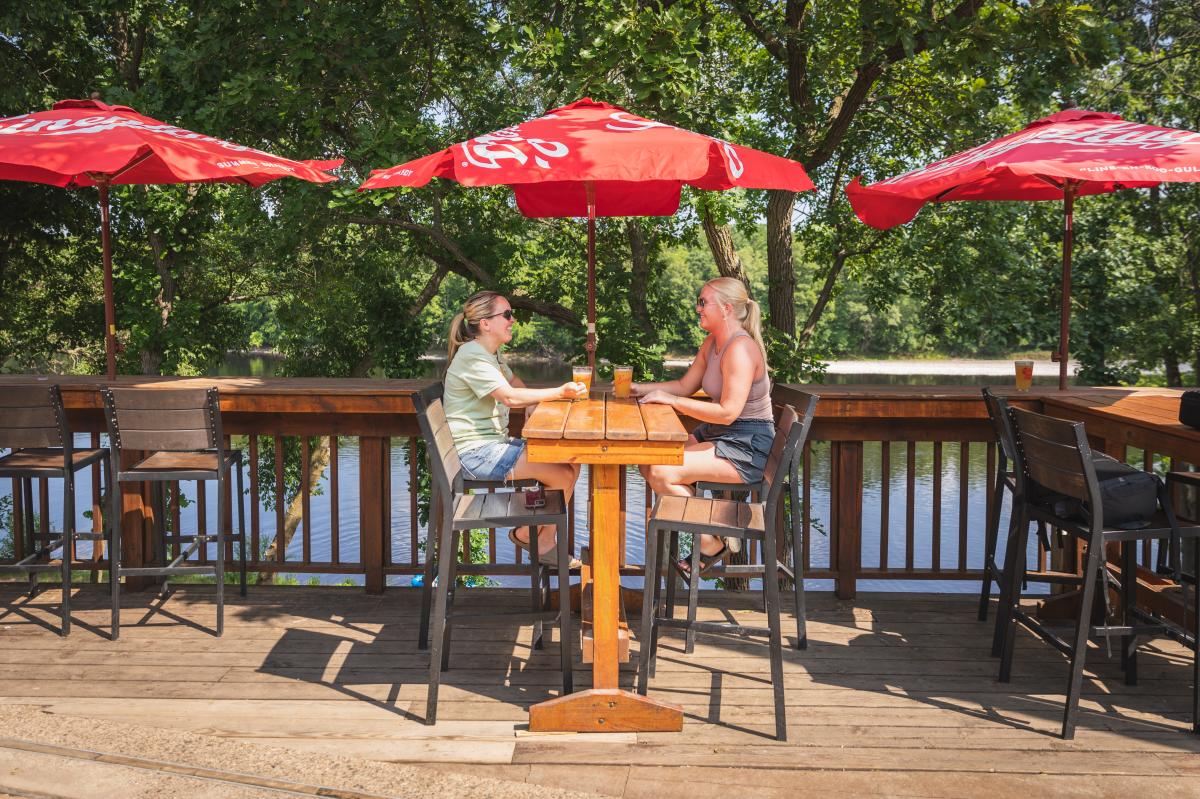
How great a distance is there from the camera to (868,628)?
3.88 metres

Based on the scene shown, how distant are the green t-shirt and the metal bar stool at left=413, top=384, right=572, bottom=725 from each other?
0.61 feet

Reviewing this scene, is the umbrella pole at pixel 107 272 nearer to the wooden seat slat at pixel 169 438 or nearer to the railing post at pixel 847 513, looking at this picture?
the wooden seat slat at pixel 169 438

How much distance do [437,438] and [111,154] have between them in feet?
6.11

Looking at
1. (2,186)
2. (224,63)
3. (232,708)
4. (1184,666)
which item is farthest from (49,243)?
(1184,666)

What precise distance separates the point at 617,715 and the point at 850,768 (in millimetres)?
672

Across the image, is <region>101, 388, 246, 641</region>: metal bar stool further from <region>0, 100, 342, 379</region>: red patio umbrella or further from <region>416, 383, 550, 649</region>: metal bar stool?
<region>0, 100, 342, 379</region>: red patio umbrella

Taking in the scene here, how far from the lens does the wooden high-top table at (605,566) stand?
2832mm

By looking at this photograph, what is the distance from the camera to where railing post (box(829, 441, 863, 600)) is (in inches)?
167

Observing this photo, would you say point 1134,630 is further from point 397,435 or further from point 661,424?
point 397,435

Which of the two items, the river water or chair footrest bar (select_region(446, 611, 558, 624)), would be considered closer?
chair footrest bar (select_region(446, 611, 558, 624))

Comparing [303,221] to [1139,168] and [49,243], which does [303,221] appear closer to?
[49,243]

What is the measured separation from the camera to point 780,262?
413 inches

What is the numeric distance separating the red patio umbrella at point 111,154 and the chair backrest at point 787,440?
2.38 metres

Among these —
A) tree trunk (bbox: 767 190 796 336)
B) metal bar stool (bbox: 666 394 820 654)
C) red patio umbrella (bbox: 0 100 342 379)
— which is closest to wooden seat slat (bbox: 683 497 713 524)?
metal bar stool (bbox: 666 394 820 654)
